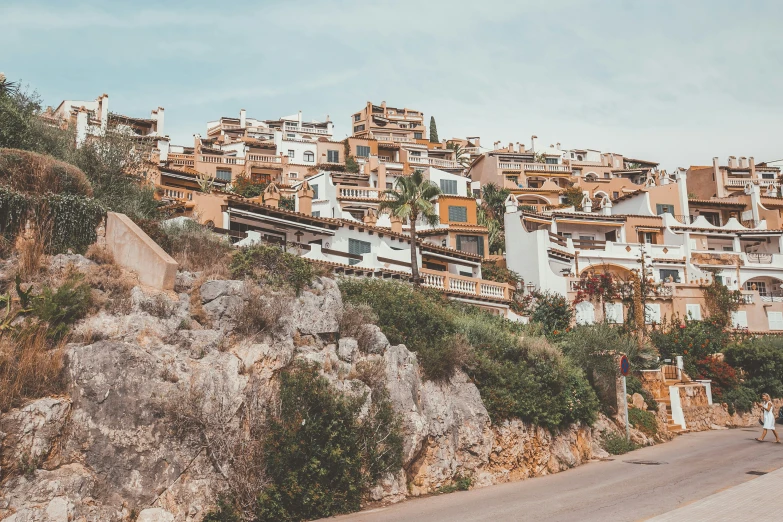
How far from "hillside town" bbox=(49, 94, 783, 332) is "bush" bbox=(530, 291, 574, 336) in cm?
124

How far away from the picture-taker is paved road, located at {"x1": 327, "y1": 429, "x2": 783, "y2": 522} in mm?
14484

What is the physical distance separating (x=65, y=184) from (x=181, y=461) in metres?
9.97

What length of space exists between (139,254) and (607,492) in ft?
43.8

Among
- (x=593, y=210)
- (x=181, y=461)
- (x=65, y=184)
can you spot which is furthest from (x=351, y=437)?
(x=593, y=210)

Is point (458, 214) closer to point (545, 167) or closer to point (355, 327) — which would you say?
point (545, 167)

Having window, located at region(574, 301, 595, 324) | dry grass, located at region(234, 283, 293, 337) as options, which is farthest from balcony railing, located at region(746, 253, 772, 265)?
dry grass, located at region(234, 283, 293, 337)

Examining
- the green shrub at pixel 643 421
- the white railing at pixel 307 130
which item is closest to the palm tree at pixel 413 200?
the green shrub at pixel 643 421

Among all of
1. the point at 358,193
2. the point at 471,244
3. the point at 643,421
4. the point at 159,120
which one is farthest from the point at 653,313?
the point at 159,120

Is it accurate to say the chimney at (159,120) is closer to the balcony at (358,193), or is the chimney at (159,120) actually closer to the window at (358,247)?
the balcony at (358,193)

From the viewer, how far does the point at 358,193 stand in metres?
55.5

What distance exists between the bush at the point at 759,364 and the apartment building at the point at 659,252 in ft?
22.1

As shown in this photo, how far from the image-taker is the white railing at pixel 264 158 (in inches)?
2840

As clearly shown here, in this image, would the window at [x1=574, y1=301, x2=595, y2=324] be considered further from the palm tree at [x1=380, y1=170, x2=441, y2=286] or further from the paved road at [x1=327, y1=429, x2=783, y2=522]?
the paved road at [x1=327, y1=429, x2=783, y2=522]

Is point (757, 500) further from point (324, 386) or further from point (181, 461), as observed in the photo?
point (181, 461)
